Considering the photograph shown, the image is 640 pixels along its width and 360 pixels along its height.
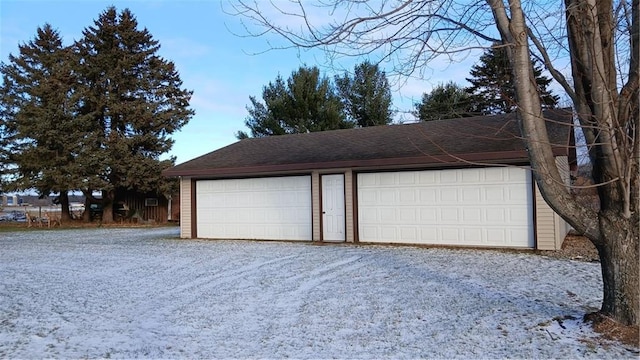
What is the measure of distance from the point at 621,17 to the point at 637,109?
0.89 meters

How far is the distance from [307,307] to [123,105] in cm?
2094

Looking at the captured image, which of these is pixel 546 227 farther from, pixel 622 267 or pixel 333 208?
pixel 622 267

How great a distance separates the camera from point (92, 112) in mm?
23484

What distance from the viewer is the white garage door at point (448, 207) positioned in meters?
9.89

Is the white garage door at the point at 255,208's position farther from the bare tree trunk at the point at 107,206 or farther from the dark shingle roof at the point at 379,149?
the bare tree trunk at the point at 107,206

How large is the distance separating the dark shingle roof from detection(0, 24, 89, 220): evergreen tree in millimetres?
Result: 11122

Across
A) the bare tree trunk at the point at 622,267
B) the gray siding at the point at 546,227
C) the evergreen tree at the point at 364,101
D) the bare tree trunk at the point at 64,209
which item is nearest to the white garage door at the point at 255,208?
the gray siding at the point at 546,227

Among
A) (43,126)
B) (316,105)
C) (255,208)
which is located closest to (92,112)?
(43,126)

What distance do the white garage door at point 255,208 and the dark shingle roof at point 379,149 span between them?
0.52 meters

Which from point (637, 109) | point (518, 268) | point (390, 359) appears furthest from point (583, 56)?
point (518, 268)

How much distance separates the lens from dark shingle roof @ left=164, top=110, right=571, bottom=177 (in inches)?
392

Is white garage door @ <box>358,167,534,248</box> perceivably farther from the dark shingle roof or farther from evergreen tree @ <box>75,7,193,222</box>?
evergreen tree @ <box>75,7,193,222</box>

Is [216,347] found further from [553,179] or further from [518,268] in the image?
[518,268]

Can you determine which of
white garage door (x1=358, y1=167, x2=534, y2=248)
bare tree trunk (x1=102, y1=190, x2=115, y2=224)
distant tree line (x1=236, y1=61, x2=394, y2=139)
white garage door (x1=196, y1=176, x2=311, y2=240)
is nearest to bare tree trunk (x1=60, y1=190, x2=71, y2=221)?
bare tree trunk (x1=102, y1=190, x2=115, y2=224)
